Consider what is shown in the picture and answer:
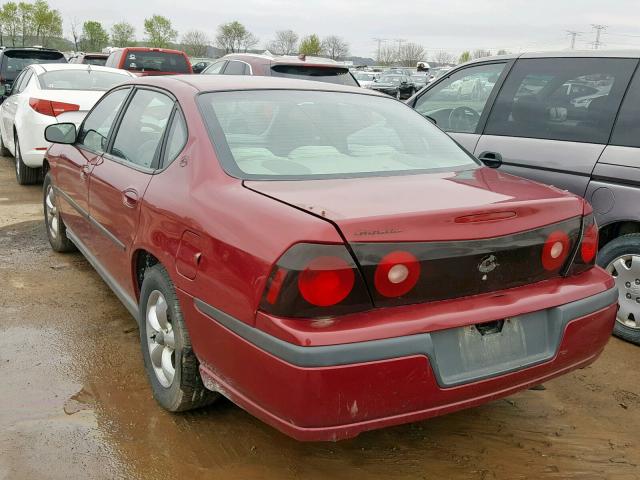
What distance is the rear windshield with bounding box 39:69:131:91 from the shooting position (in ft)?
25.4

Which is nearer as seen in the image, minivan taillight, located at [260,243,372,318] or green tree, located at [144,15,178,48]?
minivan taillight, located at [260,243,372,318]

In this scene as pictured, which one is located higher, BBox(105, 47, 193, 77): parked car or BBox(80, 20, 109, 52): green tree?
BBox(80, 20, 109, 52): green tree

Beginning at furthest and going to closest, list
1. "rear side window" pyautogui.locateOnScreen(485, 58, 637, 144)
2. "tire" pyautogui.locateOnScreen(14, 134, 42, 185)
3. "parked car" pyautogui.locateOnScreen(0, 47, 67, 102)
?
"parked car" pyautogui.locateOnScreen(0, 47, 67, 102), "tire" pyautogui.locateOnScreen(14, 134, 42, 185), "rear side window" pyautogui.locateOnScreen(485, 58, 637, 144)

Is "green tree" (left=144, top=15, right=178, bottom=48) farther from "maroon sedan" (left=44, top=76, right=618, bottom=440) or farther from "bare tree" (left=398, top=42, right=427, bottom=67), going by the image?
"maroon sedan" (left=44, top=76, right=618, bottom=440)

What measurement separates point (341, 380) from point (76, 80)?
7.03 metres

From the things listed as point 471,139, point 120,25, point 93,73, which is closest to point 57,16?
point 120,25

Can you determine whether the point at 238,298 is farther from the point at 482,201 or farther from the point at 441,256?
the point at 482,201

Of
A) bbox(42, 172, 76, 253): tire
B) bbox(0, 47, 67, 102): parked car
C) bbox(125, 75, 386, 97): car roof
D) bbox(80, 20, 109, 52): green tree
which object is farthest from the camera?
bbox(80, 20, 109, 52): green tree

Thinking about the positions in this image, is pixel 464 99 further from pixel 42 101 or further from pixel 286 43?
pixel 286 43

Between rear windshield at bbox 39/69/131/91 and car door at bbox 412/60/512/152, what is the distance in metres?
4.26

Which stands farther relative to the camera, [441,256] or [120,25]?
[120,25]

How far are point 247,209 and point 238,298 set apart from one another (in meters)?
0.34

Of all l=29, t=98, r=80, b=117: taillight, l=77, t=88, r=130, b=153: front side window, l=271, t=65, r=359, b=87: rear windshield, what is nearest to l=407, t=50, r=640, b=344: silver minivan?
l=77, t=88, r=130, b=153: front side window

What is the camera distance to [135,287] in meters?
3.28
